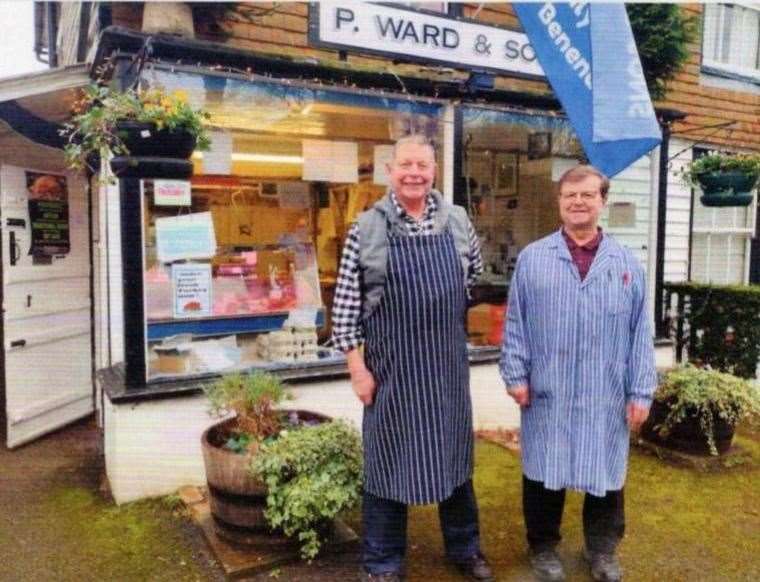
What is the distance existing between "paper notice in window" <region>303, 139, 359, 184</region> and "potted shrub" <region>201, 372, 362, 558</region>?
2.74m

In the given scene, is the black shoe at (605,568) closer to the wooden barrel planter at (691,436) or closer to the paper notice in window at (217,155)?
the wooden barrel planter at (691,436)

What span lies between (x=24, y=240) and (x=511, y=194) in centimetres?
521

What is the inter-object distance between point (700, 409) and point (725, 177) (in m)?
2.49

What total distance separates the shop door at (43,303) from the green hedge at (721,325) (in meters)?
6.22

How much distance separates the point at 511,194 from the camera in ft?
25.5

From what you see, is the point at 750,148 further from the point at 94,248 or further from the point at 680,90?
the point at 94,248

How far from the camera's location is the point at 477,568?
10.3ft

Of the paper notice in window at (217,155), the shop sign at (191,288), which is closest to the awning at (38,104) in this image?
the paper notice in window at (217,155)

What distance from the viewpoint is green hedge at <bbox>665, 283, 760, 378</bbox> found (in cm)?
651

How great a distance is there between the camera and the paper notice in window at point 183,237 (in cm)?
448

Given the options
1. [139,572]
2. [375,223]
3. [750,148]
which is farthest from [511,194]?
[139,572]

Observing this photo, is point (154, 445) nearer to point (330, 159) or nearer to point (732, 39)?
point (330, 159)

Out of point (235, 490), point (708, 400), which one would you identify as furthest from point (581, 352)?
point (708, 400)

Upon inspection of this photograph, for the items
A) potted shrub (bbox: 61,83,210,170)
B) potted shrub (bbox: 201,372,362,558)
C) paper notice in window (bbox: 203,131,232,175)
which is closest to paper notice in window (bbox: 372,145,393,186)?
paper notice in window (bbox: 203,131,232,175)
